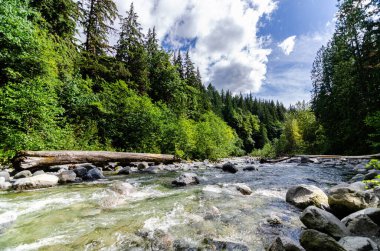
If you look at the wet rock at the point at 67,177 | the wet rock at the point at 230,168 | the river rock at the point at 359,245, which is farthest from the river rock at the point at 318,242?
the wet rock at the point at 230,168

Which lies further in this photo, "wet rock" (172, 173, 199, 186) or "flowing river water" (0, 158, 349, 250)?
"wet rock" (172, 173, 199, 186)

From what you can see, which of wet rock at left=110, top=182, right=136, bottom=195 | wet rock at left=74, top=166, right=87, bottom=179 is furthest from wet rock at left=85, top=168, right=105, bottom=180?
wet rock at left=110, top=182, right=136, bottom=195

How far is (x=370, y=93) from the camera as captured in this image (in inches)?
722

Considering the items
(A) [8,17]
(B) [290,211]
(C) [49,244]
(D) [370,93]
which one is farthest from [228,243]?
(D) [370,93]

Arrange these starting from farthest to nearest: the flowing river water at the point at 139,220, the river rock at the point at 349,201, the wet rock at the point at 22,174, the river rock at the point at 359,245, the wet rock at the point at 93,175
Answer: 1. the wet rock at the point at 93,175
2. the wet rock at the point at 22,174
3. the river rock at the point at 349,201
4. the flowing river water at the point at 139,220
5. the river rock at the point at 359,245

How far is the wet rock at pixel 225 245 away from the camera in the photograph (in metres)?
2.79

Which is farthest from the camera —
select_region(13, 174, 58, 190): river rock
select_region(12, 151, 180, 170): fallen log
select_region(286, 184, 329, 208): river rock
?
select_region(12, 151, 180, 170): fallen log

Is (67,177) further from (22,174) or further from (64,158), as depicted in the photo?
(64,158)

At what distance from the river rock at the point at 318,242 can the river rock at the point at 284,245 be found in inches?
9.2

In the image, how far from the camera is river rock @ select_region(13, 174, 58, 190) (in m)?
5.79

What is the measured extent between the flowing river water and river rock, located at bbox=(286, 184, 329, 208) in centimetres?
20

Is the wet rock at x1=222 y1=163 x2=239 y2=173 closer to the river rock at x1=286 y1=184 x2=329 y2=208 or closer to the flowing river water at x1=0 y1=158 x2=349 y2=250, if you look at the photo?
the flowing river water at x1=0 y1=158 x2=349 y2=250

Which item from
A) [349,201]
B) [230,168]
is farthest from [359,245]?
[230,168]

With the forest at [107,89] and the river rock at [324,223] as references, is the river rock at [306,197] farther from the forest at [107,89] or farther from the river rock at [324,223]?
the forest at [107,89]
